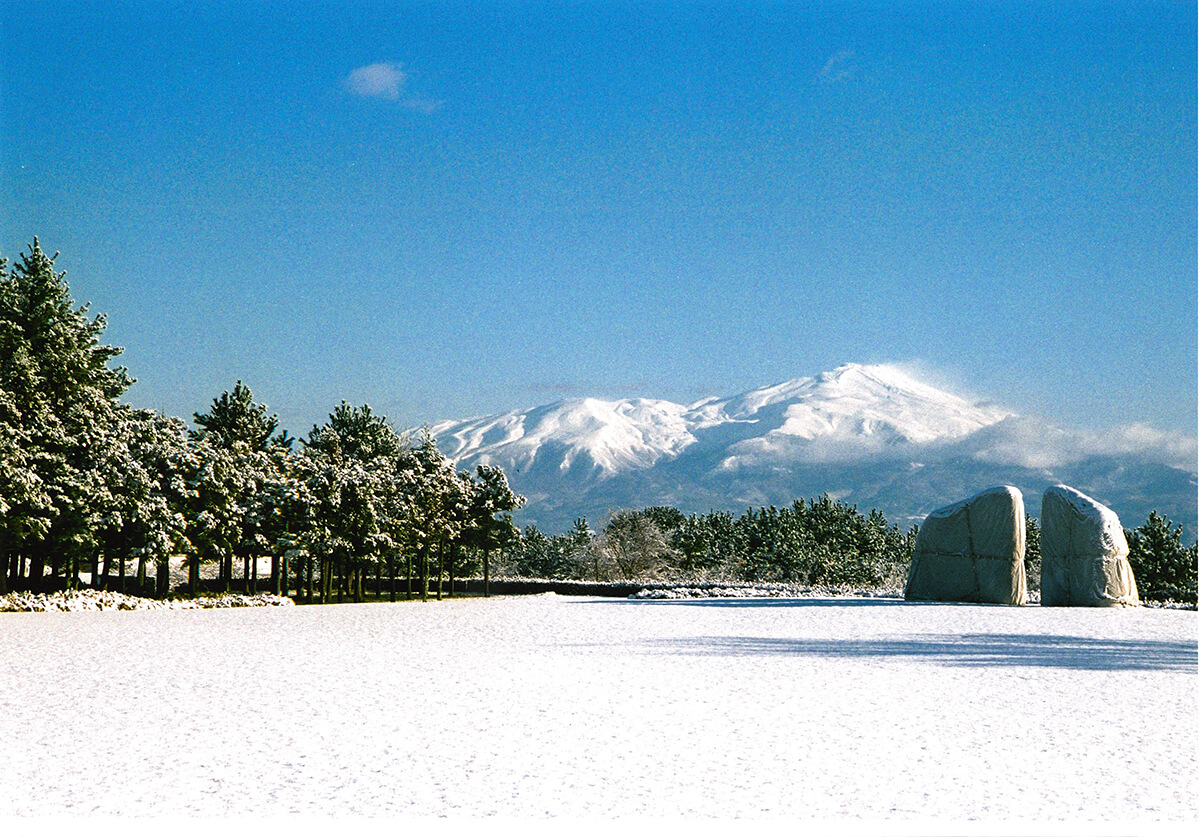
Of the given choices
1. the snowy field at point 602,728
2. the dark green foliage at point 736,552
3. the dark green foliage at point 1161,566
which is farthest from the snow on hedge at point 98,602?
the dark green foliage at point 1161,566

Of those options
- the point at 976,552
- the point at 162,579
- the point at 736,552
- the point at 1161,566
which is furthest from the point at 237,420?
the point at 1161,566

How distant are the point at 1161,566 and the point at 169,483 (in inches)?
2188

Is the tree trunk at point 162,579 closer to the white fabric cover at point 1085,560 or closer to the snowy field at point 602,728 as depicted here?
the snowy field at point 602,728

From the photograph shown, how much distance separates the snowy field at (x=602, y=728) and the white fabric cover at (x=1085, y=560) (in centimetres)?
1069

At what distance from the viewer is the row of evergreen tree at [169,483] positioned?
83.6 feet

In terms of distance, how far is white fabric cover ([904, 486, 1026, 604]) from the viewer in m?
27.4

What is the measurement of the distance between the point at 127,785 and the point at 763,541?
69.7m

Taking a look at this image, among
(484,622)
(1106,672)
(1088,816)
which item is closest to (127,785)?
(1088,816)

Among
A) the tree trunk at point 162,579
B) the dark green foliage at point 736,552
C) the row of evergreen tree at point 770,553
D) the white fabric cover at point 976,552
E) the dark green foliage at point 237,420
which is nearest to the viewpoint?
the white fabric cover at point 976,552

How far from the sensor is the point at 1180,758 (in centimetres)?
707

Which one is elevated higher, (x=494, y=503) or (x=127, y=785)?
(x=494, y=503)

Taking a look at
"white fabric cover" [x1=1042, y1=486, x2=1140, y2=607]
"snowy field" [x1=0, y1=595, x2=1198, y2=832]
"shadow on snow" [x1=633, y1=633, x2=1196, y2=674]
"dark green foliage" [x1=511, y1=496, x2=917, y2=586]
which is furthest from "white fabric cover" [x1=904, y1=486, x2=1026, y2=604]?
"dark green foliage" [x1=511, y1=496, x2=917, y2=586]

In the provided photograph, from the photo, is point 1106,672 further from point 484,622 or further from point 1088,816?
point 484,622

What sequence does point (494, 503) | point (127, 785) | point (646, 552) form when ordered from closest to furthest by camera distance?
point (127, 785) < point (494, 503) < point (646, 552)
